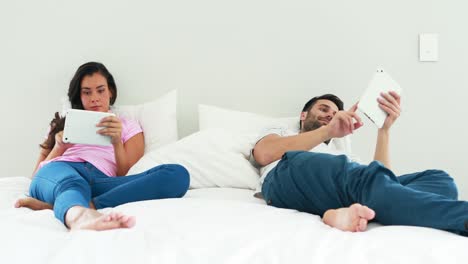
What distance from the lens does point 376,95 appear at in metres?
1.56

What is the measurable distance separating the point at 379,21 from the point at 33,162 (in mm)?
1459

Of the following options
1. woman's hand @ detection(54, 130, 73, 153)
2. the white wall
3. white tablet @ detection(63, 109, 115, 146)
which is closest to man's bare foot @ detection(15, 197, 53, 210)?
white tablet @ detection(63, 109, 115, 146)

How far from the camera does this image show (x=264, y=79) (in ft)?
6.65

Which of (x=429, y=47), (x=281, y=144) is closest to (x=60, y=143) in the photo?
(x=281, y=144)

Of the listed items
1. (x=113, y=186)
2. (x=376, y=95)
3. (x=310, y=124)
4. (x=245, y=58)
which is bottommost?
(x=113, y=186)

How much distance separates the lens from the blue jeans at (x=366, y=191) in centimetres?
92

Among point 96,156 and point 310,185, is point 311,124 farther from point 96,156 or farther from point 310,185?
point 96,156

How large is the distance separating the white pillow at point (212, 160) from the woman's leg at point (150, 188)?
0.19 m

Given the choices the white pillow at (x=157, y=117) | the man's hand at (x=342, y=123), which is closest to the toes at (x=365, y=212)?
the man's hand at (x=342, y=123)

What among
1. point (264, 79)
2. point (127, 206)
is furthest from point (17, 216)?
point (264, 79)

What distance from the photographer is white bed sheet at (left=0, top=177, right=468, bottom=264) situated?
0.76m

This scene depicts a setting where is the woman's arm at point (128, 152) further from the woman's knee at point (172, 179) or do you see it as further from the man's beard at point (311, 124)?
the man's beard at point (311, 124)

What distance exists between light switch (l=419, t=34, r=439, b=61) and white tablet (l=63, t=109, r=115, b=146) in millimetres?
1212

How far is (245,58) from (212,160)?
56cm
